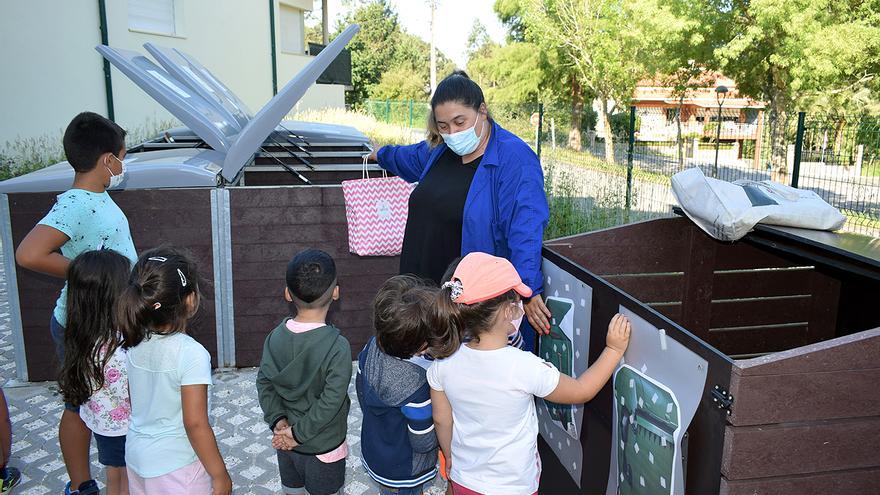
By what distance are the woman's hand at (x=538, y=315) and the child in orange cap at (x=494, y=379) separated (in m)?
0.58

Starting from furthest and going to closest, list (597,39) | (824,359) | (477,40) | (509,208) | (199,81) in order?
(477,40) < (597,39) < (199,81) < (509,208) < (824,359)

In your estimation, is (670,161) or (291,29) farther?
(291,29)

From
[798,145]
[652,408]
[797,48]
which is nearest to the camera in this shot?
[652,408]

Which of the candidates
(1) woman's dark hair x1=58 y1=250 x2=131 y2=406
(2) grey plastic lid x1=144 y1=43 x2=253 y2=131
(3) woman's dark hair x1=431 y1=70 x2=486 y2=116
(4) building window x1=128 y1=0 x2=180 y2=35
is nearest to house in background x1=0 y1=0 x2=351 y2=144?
(4) building window x1=128 y1=0 x2=180 y2=35

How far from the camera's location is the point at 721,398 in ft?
5.39

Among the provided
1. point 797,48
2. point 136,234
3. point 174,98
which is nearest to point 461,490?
point 136,234

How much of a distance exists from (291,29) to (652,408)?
81.7ft

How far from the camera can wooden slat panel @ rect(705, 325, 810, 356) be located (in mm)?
3585

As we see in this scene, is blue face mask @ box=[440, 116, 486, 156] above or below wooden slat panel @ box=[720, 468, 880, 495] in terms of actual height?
above

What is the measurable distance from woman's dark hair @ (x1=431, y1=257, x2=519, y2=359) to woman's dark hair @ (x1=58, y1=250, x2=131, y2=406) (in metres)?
1.37

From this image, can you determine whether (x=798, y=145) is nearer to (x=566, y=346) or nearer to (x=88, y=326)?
(x=566, y=346)

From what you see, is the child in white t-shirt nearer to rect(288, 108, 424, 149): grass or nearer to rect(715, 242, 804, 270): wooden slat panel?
rect(715, 242, 804, 270): wooden slat panel

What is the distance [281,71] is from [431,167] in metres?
19.8

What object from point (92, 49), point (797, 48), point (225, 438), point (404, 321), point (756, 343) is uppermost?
point (797, 48)
